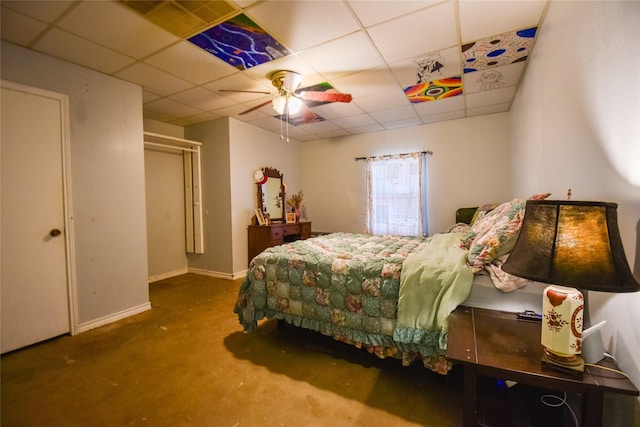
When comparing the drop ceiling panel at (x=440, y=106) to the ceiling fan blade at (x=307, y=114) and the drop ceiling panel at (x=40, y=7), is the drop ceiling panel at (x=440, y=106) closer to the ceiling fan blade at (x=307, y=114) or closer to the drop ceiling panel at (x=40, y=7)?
the ceiling fan blade at (x=307, y=114)

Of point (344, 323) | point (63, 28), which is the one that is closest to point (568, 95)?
point (344, 323)

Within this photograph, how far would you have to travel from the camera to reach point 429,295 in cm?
156

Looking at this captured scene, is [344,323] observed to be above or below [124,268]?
below

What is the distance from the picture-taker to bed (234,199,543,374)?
1.47 m

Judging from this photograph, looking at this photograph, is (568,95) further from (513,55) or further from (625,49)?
(513,55)

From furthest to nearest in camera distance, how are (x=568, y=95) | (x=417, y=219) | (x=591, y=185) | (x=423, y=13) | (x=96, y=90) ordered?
(x=417, y=219), (x=96, y=90), (x=423, y=13), (x=568, y=95), (x=591, y=185)

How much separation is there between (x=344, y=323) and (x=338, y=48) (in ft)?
7.19

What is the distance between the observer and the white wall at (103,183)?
2.39 metres

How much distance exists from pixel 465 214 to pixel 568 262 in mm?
3554

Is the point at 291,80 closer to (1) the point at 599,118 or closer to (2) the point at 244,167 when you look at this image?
(2) the point at 244,167

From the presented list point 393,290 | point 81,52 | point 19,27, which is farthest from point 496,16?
point 19,27

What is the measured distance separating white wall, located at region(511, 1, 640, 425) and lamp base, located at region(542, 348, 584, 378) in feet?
0.54

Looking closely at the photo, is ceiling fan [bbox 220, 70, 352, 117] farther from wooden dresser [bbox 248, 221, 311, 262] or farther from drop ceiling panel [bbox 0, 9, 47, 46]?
wooden dresser [bbox 248, 221, 311, 262]

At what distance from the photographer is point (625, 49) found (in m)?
0.91
